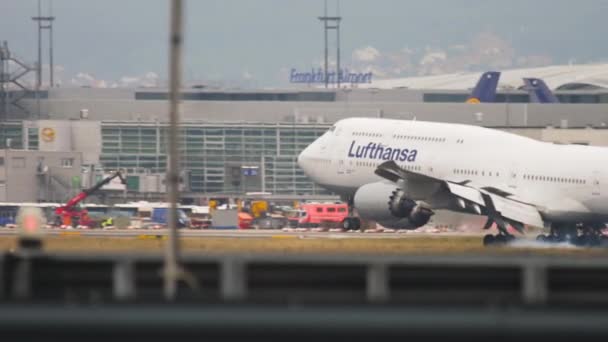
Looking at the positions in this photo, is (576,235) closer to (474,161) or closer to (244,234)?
(474,161)

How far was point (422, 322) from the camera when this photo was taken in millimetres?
20422

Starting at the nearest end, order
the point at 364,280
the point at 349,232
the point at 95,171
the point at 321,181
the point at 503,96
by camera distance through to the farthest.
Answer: the point at 364,280 < the point at 349,232 < the point at 321,181 < the point at 95,171 < the point at 503,96

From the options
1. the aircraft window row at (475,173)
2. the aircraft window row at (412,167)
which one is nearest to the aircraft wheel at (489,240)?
the aircraft window row at (475,173)

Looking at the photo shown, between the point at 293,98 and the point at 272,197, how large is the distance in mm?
56850

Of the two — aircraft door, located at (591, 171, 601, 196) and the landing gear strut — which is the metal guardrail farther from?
aircraft door, located at (591, 171, 601, 196)

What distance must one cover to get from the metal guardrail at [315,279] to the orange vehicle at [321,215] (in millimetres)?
69606

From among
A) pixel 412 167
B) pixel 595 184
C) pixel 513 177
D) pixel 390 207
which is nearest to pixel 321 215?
pixel 412 167

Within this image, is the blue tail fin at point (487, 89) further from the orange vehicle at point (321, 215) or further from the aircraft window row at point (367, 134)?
the aircraft window row at point (367, 134)

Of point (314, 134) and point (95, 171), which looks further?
point (314, 134)

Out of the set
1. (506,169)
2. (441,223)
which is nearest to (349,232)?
(441,223)

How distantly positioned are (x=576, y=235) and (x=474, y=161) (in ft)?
20.4

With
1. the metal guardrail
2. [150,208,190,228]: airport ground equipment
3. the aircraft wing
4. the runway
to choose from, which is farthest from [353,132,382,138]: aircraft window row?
the metal guardrail

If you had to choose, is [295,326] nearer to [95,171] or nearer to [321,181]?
[321,181]

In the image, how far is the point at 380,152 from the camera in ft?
241
